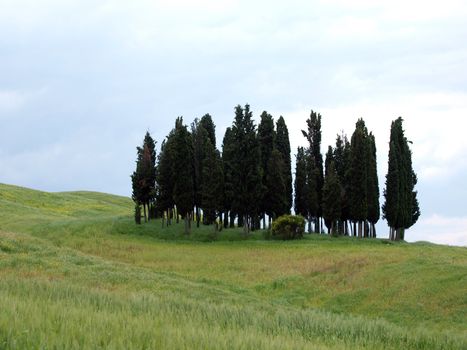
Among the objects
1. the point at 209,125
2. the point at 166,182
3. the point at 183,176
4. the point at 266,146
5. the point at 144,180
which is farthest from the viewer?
the point at 209,125

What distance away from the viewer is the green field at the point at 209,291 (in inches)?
311

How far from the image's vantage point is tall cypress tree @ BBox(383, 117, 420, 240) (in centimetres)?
6462

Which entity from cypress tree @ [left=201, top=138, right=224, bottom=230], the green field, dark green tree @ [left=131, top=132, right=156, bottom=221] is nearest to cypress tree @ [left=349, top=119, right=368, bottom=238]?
the green field

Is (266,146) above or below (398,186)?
above

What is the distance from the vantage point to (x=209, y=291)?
78.8 ft

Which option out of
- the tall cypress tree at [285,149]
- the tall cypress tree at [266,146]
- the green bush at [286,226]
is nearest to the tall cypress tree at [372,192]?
the tall cypress tree at [285,149]

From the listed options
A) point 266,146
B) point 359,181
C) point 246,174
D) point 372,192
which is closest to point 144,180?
point 246,174

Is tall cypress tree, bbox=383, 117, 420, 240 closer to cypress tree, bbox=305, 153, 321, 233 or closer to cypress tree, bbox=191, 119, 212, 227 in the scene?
cypress tree, bbox=305, 153, 321, 233

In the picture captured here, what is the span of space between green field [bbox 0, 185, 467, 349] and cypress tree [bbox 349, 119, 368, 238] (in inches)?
175

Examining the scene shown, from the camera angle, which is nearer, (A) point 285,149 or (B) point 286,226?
(B) point 286,226

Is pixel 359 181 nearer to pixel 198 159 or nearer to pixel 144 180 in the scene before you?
pixel 198 159

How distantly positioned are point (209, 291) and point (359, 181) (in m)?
43.9

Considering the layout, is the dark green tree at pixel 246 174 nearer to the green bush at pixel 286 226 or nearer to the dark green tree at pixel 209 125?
the green bush at pixel 286 226

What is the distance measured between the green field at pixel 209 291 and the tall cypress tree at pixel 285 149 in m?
8.82
